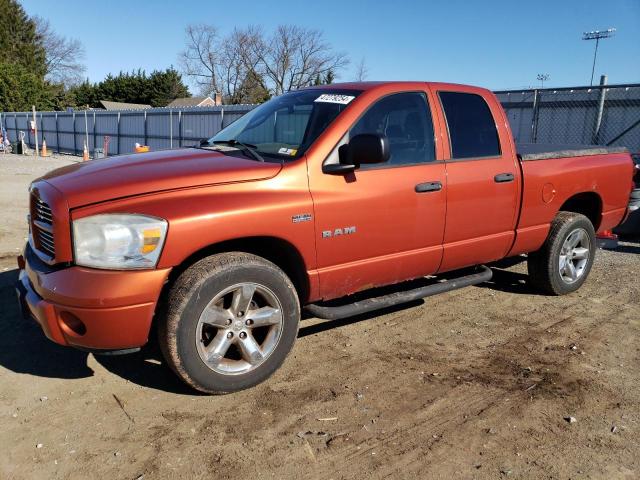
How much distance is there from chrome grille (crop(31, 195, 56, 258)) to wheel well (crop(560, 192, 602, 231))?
15.1 feet

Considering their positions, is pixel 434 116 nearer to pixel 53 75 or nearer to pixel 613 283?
pixel 613 283

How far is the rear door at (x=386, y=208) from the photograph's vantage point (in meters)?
3.56

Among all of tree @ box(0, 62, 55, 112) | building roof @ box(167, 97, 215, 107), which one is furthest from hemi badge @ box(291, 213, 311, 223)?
building roof @ box(167, 97, 215, 107)

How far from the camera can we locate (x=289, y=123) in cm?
409

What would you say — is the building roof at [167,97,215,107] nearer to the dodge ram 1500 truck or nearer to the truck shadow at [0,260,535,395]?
the truck shadow at [0,260,535,395]

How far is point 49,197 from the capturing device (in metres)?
3.06

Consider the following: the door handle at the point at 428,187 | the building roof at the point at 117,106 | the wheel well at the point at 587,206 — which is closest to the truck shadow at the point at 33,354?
the door handle at the point at 428,187

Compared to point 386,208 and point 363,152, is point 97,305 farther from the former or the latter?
point 386,208

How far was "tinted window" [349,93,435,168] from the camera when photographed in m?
3.88

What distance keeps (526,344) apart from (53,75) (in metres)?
75.5

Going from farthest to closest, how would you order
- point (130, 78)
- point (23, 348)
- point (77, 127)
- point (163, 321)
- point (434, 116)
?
point (130, 78)
point (77, 127)
point (434, 116)
point (23, 348)
point (163, 321)

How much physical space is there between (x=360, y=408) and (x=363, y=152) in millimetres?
1600

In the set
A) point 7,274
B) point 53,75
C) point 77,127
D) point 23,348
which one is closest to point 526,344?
point 23,348

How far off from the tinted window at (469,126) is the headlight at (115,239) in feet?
8.07
